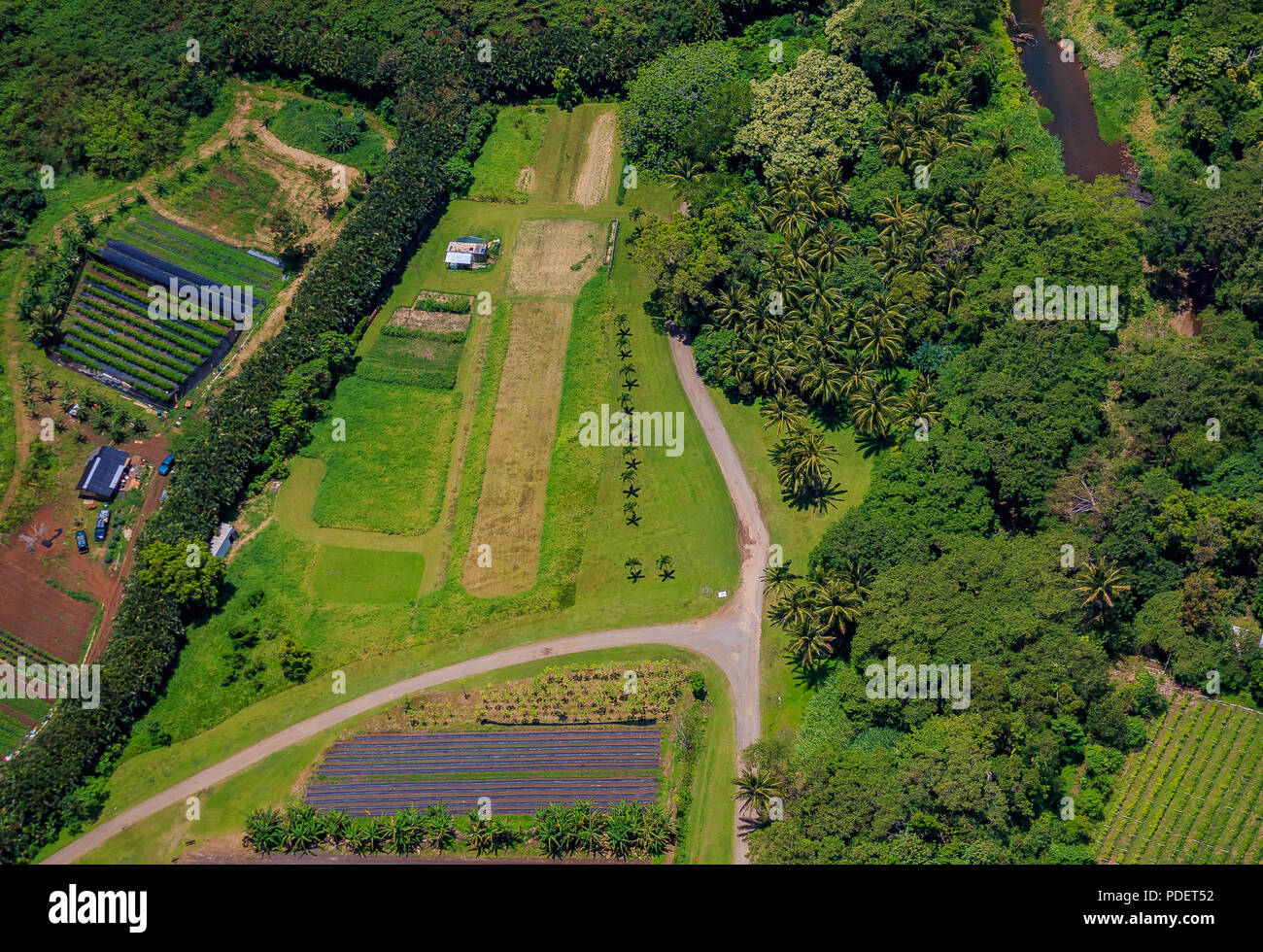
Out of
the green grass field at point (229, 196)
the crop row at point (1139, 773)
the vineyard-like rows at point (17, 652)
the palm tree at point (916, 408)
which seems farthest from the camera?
the green grass field at point (229, 196)

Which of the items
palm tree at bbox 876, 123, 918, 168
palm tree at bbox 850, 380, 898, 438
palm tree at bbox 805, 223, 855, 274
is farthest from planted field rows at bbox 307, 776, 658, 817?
palm tree at bbox 876, 123, 918, 168

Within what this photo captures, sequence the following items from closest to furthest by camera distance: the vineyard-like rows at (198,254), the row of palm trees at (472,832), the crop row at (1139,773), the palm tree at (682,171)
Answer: the row of palm trees at (472,832) → the crop row at (1139,773) → the vineyard-like rows at (198,254) → the palm tree at (682,171)

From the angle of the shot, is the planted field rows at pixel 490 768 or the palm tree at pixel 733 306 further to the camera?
the palm tree at pixel 733 306

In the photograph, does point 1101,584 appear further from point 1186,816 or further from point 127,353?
point 127,353

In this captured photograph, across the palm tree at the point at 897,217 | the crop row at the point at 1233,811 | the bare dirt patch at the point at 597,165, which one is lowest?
the crop row at the point at 1233,811

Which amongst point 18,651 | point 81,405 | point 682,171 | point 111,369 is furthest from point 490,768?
point 682,171

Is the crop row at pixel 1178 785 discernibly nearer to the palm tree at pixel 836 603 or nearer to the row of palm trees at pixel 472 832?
the palm tree at pixel 836 603

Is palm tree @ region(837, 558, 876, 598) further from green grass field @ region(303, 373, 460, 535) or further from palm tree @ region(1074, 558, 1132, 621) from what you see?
green grass field @ region(303, 373, 460, 535)

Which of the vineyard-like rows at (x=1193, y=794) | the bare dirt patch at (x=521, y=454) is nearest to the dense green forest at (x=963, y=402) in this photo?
the vineyard-like rows at (x=1193, y=794)
